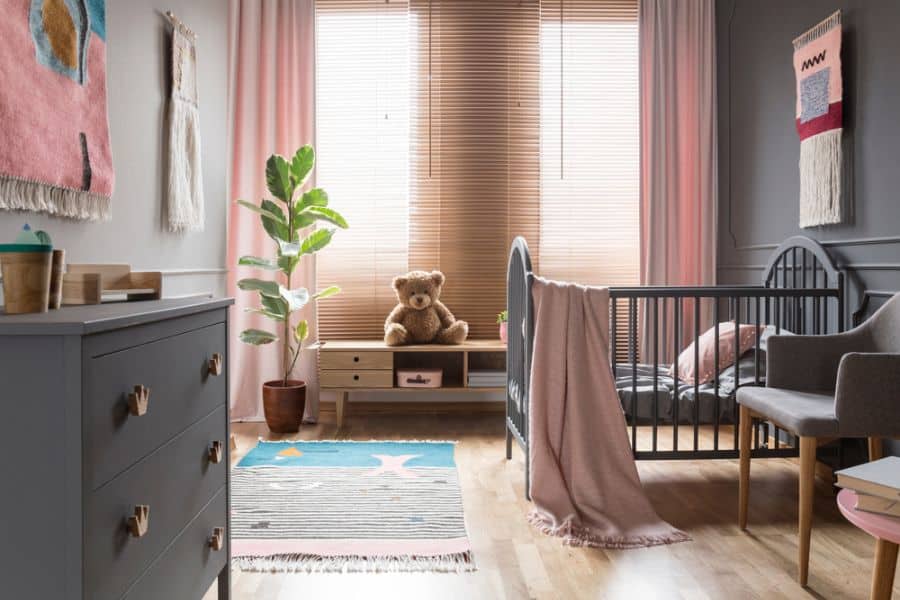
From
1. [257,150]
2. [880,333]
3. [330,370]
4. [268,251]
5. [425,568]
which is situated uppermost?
[257,150]

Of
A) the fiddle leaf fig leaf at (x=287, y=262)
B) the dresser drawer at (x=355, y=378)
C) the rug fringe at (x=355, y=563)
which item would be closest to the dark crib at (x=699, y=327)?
the rug fringe at (x=355, y=563)

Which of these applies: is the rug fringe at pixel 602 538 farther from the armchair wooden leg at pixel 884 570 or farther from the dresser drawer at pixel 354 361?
the dresser drawer at pixel 354 361

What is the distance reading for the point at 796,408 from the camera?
2012 mm

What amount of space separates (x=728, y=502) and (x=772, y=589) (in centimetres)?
74

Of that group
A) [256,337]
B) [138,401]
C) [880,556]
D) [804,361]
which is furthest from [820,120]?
[138,401]

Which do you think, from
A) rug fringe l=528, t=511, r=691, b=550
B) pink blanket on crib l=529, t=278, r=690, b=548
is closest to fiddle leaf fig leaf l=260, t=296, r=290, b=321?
pink blanket on crib l=529, t=278, r=690, b=548

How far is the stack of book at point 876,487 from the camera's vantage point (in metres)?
1.28

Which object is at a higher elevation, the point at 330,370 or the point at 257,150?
the point at 257,150

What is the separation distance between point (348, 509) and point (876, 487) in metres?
1.63

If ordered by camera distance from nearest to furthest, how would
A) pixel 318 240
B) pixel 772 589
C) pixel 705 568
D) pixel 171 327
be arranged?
pixel 171 327
pixel 772 589
pixel 705 568
pixel 318 240

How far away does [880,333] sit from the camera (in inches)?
90.7

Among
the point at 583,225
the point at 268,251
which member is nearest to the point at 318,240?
the point at 268,251

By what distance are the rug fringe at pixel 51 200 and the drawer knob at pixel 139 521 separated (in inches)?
36.6

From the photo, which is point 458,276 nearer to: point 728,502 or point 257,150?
point 257,150
